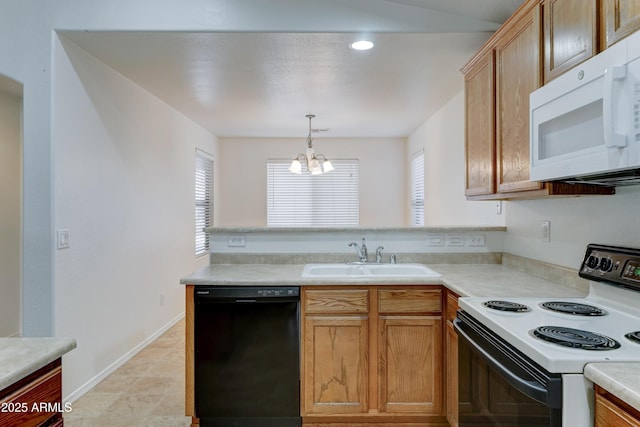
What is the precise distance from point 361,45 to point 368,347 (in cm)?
190

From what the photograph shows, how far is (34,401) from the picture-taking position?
38.0 inches

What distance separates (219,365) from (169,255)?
230 cm

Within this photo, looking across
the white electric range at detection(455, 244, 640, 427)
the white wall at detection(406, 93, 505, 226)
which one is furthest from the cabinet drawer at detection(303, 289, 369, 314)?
the white wall at detection(406, 93, 505, 226)

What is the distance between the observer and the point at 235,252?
8.96 ft

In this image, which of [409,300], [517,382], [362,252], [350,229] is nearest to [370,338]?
[409,300]

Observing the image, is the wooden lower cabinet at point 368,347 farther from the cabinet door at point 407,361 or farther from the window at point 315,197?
the window at point 315,197

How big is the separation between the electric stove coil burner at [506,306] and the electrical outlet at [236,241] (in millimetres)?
1667

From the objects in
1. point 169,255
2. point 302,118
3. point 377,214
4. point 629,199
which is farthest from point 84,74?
point 377,214

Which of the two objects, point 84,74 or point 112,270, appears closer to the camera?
point 84,74

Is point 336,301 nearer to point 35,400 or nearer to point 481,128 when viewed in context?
point 481,128

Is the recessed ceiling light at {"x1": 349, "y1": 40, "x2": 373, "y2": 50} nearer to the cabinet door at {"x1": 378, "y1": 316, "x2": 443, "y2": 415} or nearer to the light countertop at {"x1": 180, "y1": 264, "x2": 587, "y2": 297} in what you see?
the light countertop at {"x1": 180, "y1": 264, "x2": 587, "y2": 297}

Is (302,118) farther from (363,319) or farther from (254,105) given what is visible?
(363,319)

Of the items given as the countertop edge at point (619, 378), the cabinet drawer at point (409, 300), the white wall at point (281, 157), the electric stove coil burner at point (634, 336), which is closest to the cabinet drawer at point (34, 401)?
the countertop edge at point (619, 378)

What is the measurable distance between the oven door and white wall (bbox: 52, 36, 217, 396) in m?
2.37
